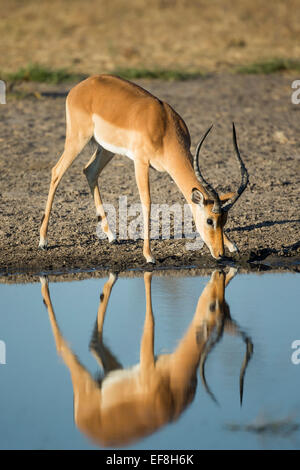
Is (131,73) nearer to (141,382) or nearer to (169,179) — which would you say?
(169,179)

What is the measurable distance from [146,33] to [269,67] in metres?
3.63

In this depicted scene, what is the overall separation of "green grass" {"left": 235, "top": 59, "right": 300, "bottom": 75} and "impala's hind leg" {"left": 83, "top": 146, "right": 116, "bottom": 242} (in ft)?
21.8

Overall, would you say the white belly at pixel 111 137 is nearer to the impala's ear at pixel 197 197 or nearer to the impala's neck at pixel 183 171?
the impala's neck at pixel 183 171

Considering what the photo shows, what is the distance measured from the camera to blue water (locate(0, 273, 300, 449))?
441 cm

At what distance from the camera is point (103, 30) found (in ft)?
57.3

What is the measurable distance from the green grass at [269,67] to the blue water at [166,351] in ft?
26.0

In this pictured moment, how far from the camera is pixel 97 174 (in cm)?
819

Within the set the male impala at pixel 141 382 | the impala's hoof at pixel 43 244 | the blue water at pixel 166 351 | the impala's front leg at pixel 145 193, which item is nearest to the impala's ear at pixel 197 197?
the impala's front leg at pixel 145 193

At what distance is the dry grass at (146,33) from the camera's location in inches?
591

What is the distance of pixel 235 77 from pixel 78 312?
8.65 meters

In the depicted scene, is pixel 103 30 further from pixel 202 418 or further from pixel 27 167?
pixel 202 418

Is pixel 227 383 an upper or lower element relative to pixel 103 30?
lower

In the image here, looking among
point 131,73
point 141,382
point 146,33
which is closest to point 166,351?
point 141,382
